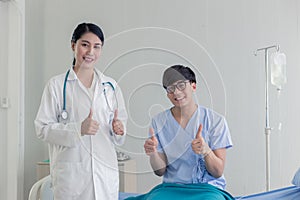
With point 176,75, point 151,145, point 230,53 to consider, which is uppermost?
point 230,53

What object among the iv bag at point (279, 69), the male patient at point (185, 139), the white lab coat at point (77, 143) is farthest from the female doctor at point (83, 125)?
the iv bag at point (279, 69)

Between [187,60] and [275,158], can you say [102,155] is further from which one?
[275,158]

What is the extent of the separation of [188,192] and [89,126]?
400 mm

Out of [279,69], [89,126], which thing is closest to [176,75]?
[89,126]

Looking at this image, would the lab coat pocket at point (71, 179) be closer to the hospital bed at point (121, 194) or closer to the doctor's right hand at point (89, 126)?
the doctor's right hand at point (89, 126)

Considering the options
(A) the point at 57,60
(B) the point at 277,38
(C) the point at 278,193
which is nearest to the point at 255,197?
(C) the point at 278,193

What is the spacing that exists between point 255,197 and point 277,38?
1.10 meters

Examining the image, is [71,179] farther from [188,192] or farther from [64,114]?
[188,192]

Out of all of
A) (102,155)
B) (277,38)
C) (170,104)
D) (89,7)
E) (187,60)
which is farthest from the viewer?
(89,7)

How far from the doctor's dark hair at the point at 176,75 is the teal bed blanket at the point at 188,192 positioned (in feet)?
1.19

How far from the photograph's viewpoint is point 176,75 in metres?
1.35

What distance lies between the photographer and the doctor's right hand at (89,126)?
1151mm

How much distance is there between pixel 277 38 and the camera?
2355 millimetres

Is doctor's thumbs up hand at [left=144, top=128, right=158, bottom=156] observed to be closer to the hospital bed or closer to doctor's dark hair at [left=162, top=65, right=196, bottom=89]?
doctor's dark hair at [left=162, top=65, right=196, bottom=89]
